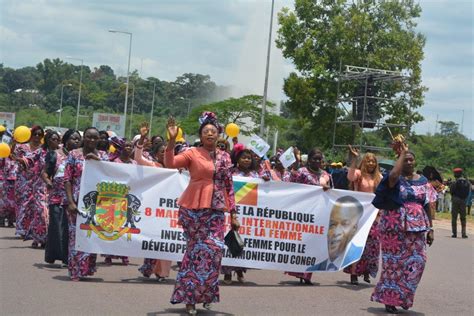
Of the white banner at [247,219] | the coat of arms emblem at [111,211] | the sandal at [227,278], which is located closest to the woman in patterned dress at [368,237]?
the white banner at [247,219]

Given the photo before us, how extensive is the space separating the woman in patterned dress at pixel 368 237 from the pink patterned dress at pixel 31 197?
4.55m

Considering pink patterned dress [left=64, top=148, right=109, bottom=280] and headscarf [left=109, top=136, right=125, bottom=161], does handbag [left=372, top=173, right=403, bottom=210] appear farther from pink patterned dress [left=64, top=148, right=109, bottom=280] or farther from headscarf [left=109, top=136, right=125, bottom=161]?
headscarf [left=109, top=136, right=125, bottom=161]

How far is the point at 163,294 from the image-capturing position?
9352 millimetres

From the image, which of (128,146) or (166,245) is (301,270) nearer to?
(166,245)

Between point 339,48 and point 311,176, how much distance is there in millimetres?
25632

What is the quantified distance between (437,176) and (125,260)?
4542 mm

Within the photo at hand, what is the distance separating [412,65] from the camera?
122 feet

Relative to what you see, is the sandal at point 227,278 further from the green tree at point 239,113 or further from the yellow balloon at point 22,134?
the green tree at point 239,113

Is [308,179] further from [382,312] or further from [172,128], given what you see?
[172,128]

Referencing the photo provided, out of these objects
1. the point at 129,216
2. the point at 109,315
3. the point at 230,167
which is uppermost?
the point at 230,167

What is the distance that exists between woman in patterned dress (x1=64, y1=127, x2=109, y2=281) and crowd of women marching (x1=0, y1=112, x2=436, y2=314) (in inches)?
0.5

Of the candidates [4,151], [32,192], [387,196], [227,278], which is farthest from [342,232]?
[4,151]

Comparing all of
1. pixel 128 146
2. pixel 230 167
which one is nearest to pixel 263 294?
pixel 230 167

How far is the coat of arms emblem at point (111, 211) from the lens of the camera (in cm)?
1027
